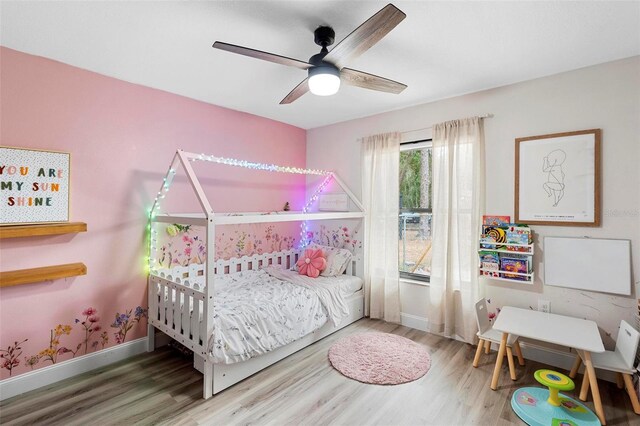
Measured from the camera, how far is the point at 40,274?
85.7 inches

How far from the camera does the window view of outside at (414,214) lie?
140 inches

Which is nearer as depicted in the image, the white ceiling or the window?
the white ceiling

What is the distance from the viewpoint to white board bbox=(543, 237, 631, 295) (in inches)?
89.7

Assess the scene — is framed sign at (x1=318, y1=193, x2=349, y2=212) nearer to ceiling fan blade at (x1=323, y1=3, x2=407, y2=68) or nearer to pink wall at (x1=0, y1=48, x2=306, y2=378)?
pink wall at (x1=0, y1=48, x2=306, y2=378)

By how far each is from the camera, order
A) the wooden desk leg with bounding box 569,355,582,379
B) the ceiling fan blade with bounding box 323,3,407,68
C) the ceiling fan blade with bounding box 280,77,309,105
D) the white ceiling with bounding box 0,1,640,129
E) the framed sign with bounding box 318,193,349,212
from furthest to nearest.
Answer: the framed sign with bounding box 318,193,349,212
the wooden desk leg with bounding box 569,355,582,379
the ceiling fan blade with bounding box 280,77,309,105
the white ceiling with bounding box 0,1,640,129
the ceiling fan blade with bounding box 323,3,407,68

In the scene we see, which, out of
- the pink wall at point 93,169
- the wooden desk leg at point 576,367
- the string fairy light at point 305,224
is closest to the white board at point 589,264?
the wooden desk leg at point 576,367

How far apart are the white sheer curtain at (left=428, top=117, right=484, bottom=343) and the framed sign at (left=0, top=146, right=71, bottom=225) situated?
327 cm

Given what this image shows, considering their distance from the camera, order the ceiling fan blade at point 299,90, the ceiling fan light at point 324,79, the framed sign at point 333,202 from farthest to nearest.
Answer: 1. the framed sign at point 333,202
2. the ceiling fan blade at point 299,90
3. the ceiling fan light at point 324,79

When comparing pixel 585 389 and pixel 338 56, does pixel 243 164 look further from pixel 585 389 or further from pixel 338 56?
pixel 585 389

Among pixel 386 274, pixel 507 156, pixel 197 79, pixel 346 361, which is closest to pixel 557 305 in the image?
pixel 507 156

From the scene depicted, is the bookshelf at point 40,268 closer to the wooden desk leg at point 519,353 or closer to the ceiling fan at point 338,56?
the ceiling fan at point 338,56

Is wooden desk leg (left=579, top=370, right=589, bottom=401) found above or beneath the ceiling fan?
beneath

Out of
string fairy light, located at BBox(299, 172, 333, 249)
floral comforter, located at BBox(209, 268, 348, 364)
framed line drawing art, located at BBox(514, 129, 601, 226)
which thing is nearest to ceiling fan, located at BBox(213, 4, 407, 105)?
framed line drawing art, located at BBox(514, 129, 601, 226)

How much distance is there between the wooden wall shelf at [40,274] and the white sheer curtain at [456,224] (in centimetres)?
315
